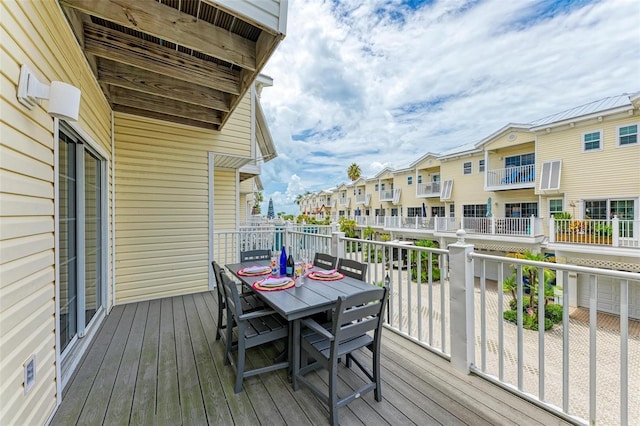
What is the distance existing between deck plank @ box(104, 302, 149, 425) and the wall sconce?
2.09 meters

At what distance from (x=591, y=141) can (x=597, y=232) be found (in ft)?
12.0

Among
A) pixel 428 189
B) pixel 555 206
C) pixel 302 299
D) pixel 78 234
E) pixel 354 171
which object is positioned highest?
pixel 354 171

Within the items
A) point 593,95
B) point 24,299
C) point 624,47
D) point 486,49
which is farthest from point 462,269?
point 593,95

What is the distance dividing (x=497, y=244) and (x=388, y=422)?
13005 mm

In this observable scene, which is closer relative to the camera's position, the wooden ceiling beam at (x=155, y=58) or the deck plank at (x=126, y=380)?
the deck plank at (x=126, y=380)

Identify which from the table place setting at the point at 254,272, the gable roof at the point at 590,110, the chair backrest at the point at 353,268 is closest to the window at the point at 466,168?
the gable roof at the point at 590,110

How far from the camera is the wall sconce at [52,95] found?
1493 mm

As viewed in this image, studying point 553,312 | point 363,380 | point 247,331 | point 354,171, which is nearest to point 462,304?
point 363,380

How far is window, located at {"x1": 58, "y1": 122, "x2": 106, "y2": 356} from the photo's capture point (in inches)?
89.5

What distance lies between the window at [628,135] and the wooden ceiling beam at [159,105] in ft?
44.1

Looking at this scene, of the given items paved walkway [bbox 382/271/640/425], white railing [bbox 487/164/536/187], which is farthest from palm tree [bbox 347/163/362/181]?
paved walkway [bbox 382/271/640/425]

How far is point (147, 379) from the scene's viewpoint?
2.19 meters

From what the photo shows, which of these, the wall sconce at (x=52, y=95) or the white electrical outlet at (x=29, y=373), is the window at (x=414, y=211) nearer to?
the wall sconce at (x=52, y=95)

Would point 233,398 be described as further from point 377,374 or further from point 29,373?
point 29,373
